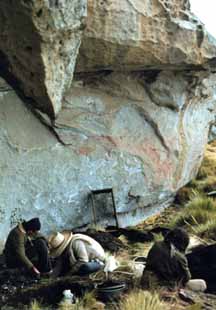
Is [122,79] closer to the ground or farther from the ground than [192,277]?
farther from the ground

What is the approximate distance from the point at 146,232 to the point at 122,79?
118 inches

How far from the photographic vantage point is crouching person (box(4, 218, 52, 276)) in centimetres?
936

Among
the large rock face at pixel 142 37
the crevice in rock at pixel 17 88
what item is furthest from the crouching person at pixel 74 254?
the large rock face at pixel 142 37

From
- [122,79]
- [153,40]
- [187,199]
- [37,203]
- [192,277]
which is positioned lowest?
[187,199]

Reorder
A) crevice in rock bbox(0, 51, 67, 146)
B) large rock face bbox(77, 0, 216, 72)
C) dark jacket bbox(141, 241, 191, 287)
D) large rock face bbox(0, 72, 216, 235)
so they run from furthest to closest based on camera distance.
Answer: large rock face bbox(0, 72, 216, 235) → large rock face bbox(77, 0, 216, 72) → crevice in rock bbox(0, 51, 67, 146) → dark jacket bbox(141, 241, 191, 287)

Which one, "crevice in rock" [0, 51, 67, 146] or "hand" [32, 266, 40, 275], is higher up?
"crevice in rock" [0, 51, 67, 146]

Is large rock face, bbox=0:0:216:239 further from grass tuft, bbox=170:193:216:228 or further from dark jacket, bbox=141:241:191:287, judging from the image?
dark jacket, bbox=141:241:191:287

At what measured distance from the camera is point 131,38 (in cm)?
1137

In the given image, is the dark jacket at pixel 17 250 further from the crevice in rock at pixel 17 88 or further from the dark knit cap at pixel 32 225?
the crevice in rock at pixel 17 88

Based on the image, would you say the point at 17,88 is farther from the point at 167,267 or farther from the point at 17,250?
the point at 167,267

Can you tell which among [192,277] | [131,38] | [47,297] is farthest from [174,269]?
[131,38]

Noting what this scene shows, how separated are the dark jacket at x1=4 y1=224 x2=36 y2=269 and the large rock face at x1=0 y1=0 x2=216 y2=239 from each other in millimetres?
1387

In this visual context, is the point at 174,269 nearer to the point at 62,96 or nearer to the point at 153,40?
the point at 62,96

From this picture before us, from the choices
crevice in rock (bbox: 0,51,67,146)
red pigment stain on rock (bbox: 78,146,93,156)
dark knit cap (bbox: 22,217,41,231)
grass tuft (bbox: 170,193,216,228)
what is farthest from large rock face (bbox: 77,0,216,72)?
dark knit cap (bbox: 22,217,41,231)
